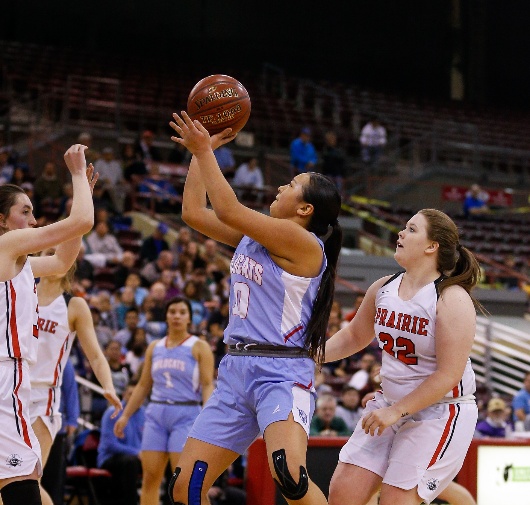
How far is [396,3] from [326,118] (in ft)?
27.7

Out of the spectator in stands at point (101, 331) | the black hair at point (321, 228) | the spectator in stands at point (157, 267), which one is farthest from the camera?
the spectator in stands at point (157, 267)

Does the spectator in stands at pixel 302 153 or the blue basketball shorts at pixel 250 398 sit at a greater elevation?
the blue basketball shorts at pixel 250 398

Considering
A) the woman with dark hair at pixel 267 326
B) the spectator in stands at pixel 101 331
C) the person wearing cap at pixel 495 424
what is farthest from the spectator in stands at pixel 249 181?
the woman with dark hair at pixel 267 326

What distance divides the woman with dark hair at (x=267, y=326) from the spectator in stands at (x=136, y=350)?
563cm

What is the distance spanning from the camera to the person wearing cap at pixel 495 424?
970 centimetres

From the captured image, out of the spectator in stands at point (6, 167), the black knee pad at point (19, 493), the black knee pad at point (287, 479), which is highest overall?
the black knee pad at point (287, 479)

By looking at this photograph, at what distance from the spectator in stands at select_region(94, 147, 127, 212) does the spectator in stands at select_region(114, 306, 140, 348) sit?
5.19 m

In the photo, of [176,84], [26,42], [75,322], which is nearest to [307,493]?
[75,322]

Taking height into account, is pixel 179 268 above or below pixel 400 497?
below

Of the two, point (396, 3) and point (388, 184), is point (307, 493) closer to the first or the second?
point (388, 184)

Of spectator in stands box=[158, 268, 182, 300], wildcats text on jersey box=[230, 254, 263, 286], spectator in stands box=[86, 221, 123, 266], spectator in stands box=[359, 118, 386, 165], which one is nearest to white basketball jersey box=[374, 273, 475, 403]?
wildcats text on jersey box=[230, 254, 263, 286]

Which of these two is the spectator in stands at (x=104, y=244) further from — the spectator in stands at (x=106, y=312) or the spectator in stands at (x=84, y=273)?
the spectator in stands at (x=106, y=312)

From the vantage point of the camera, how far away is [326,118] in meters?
23.2

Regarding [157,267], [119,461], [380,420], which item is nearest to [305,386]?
[380,420]
